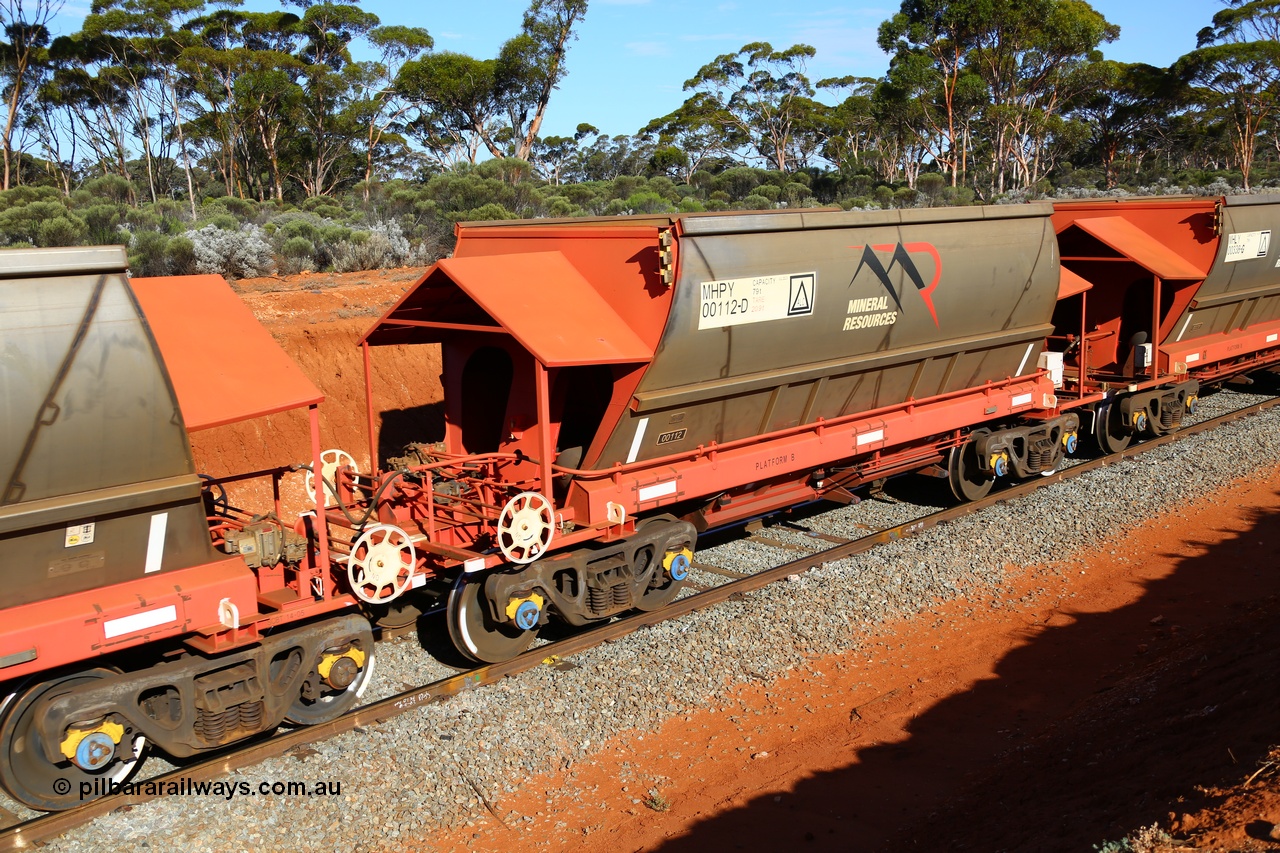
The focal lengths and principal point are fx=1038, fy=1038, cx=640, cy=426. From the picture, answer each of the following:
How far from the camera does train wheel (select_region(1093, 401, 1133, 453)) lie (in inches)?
552

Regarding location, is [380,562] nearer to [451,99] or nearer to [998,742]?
[998,742]

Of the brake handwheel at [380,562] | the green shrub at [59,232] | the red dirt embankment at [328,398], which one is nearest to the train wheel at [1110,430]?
the red dirt embankment at [328,398]

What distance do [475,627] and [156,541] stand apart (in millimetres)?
2516

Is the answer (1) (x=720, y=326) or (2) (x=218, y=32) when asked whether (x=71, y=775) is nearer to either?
(1) (x=720, y=326)

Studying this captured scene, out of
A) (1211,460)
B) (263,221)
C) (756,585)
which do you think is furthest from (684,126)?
(756,585)

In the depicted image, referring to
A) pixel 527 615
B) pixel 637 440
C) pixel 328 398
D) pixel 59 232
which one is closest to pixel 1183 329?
pixel 637 440

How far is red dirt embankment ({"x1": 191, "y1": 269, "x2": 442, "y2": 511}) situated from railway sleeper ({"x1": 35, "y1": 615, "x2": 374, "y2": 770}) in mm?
5988

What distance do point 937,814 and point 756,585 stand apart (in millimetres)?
3763

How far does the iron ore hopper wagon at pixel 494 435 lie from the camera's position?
5.78 m

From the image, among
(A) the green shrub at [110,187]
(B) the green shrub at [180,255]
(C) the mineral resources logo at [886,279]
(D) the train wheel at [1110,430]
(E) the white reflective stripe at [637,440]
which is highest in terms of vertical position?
(A) the green shrub at [110,187]

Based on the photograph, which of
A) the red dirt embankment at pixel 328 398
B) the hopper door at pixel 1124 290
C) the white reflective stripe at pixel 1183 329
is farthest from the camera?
the white reflective stripe at pixel 1183 329

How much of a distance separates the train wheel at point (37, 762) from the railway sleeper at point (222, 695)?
5 cm

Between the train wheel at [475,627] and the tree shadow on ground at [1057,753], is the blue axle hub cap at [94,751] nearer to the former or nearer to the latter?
the train wheel at [475,627]

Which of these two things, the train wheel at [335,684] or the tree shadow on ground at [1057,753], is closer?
the tree shadow on ground at [1057,753]
